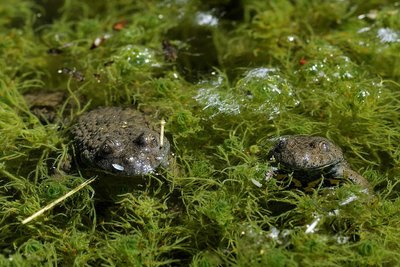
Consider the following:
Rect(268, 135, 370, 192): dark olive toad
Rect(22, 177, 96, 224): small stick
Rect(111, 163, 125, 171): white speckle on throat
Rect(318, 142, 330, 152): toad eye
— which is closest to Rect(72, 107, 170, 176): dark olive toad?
Rect(111, 163, 125, 171): white speckle on throat

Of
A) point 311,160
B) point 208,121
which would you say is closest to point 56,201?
point 208,121

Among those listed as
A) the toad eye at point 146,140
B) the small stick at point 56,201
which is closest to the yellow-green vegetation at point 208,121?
the small stick at point 56,201

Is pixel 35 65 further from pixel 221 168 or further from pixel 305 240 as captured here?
pixel 305 240

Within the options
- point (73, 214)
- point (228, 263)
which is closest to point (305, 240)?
point (228, 263)

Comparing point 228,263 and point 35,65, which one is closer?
point 228,263

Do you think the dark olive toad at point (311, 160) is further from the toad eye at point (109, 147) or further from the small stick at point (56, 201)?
the small stick at point (56, 201)

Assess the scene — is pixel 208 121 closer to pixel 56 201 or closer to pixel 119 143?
pixel 119 143

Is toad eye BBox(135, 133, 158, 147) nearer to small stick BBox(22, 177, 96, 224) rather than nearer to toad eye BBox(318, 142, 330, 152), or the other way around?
small stick BBox(22, 177, 96, 224)
